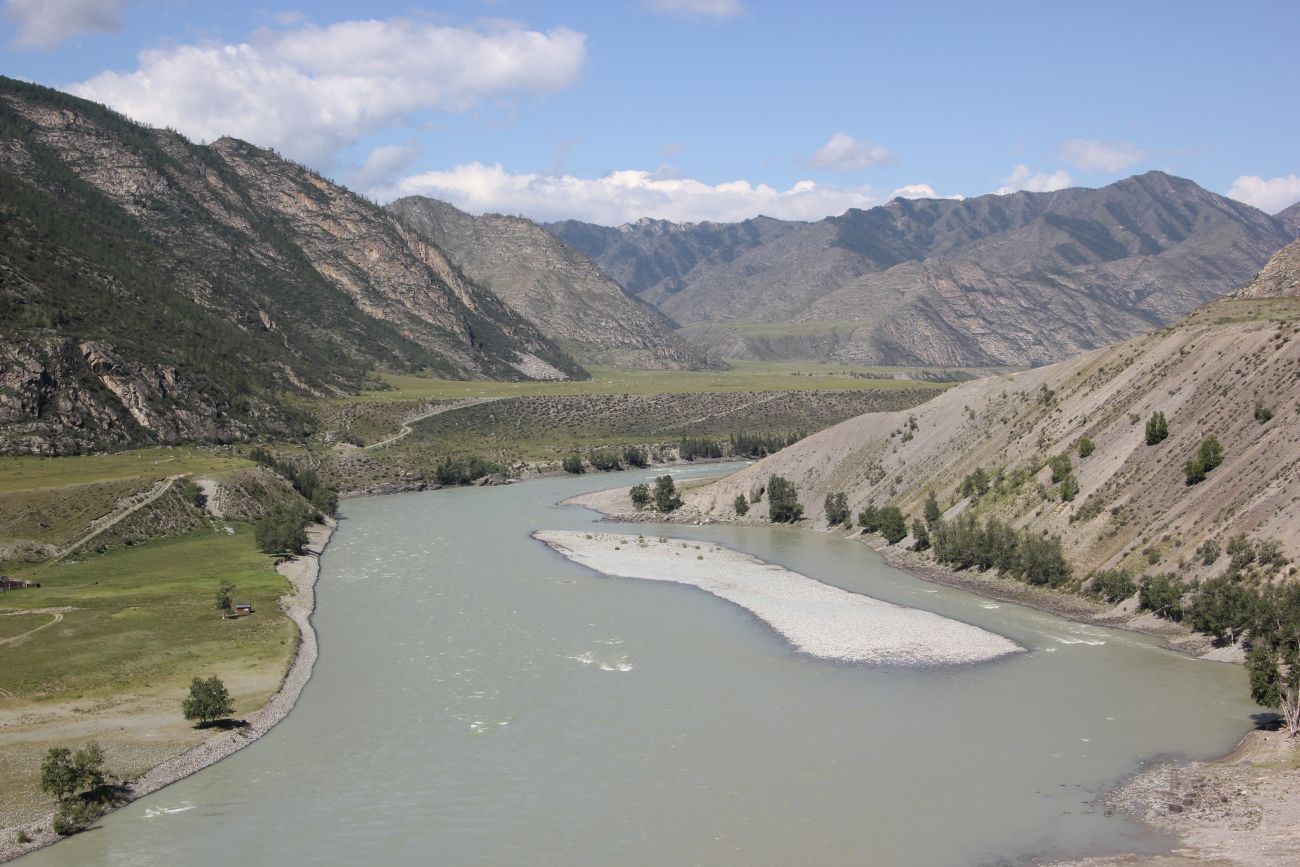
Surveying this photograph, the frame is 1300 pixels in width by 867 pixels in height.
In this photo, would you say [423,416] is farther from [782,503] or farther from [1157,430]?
[1157,430]

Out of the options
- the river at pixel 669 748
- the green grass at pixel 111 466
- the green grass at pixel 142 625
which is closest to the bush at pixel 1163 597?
the river at pixel 669 748

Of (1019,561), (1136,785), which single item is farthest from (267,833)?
(1019,561)

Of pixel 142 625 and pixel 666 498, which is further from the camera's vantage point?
pixel 666 498

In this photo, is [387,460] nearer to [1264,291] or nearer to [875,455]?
[875,455]

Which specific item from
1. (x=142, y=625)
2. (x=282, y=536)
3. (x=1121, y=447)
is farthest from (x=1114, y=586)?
(x=282, y=536)

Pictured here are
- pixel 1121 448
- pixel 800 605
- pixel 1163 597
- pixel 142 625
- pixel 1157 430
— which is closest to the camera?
pixel 1163 597

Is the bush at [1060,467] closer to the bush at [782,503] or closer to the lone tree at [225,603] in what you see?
the bush at [782,503]

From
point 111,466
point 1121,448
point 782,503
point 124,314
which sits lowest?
point 782,503
